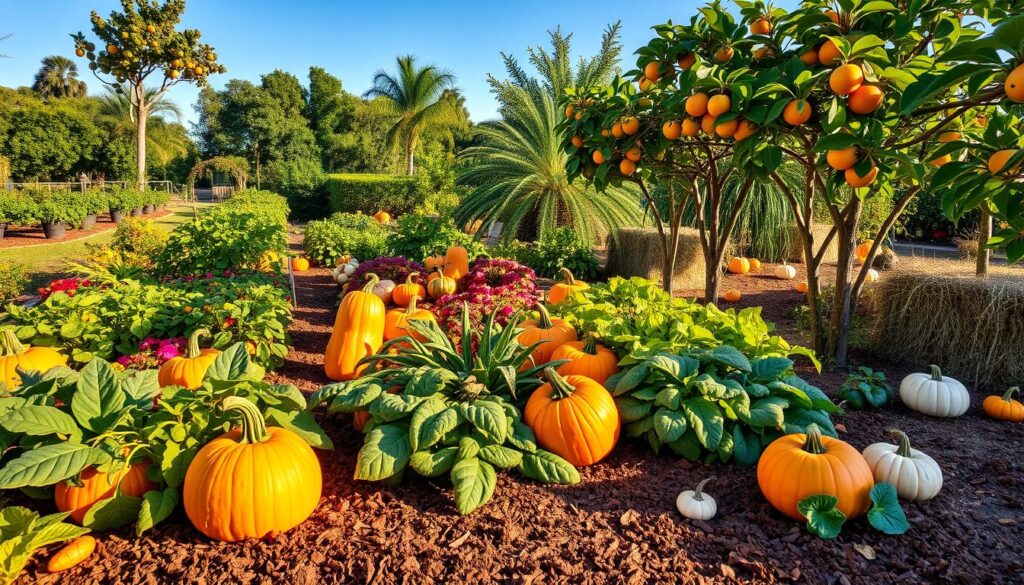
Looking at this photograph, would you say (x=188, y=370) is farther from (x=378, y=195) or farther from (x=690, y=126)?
(x=378, y=195)

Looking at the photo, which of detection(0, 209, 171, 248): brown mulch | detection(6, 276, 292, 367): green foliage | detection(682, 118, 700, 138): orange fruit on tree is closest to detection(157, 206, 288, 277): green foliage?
detection(6, 276, 292, 367): green foliage

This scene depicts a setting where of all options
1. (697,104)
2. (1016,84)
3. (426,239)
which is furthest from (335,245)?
(1016,84)

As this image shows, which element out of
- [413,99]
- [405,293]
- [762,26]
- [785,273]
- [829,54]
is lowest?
[405,293]

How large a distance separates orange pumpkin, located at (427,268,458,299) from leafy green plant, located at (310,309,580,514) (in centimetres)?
211

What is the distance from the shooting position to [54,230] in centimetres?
1104

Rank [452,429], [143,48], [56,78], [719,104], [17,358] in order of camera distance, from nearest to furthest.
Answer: [452,429]
[719,104]
[17,358]
[143,48]
[56,78]

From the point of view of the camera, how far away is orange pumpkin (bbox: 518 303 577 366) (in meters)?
2.75

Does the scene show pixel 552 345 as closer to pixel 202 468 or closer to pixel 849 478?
pixel 849 478

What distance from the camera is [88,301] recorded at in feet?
10.2

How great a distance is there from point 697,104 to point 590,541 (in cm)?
198

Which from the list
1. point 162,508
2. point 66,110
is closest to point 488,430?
point 162,508

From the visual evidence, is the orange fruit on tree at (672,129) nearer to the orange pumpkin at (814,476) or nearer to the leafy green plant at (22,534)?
the orange pumpkin at (814,476)

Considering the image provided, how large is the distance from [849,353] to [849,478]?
2.70 metres

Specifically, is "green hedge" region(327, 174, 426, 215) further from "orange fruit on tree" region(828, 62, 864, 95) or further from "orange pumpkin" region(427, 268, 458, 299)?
"orange fruit on tree" region(828, 62, 864, 95)
